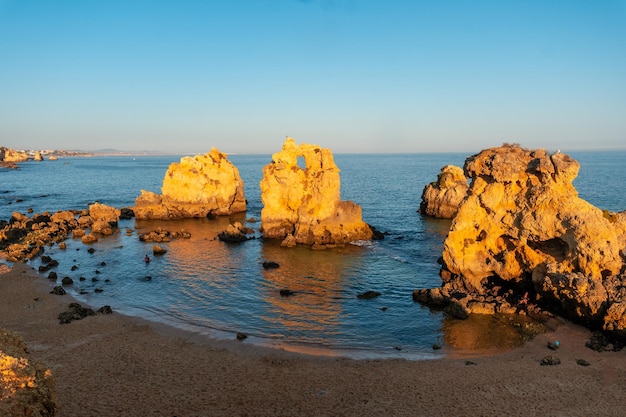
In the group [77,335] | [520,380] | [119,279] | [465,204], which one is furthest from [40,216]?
[520,380]

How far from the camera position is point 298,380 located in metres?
23.6

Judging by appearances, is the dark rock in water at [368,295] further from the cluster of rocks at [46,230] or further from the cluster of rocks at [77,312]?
the cluster of rocks at [46,230]

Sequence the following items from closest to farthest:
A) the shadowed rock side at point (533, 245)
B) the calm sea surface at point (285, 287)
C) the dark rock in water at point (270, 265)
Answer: the shadowed rock side at point (533, 245) → the calm sea surface at point (285, 287) → the dark rock in water at point (270, 265)

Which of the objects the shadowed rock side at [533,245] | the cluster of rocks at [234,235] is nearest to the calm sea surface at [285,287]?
the cluster of rocks at [234,235]

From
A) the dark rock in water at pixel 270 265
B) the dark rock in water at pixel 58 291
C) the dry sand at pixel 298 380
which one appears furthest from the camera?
the dark rock in water at pixel 270 265

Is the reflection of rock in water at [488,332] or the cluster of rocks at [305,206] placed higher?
the cluster of rocks at [305,206]

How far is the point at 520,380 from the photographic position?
908 inches

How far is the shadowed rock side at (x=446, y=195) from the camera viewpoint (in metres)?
75.2

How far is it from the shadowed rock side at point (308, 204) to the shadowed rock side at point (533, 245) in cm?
2015

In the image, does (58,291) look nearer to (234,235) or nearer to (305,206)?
(234,235)

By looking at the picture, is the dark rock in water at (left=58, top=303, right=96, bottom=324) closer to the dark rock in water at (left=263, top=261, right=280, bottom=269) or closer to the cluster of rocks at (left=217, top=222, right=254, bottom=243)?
the dark rock in water at (left=263, top=261, right=280, bottom=269)

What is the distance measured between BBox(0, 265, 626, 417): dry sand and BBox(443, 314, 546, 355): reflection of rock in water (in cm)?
101

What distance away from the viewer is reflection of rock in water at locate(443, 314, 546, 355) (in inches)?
1099

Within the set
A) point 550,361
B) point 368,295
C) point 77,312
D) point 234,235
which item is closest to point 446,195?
point 234,235
